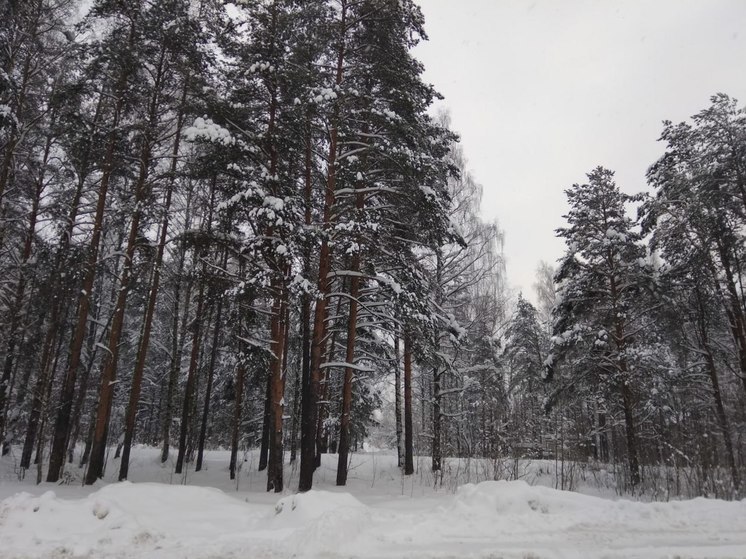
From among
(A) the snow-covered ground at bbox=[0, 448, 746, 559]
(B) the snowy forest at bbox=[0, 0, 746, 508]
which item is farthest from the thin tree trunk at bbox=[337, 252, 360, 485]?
(A) the snow-covered ground at bbox=[0, 448, 746, 559]

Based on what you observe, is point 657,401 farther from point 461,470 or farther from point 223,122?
point 223,122

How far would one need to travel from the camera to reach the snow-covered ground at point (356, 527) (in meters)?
4.52

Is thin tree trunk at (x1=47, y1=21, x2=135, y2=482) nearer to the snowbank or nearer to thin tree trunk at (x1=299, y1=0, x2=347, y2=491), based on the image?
thin tree trunk at (x1=299, y1=0, x2=347, y2=491)

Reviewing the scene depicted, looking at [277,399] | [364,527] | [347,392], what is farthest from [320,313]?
[364,527]

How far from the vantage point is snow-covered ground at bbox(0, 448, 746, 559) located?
452 cm

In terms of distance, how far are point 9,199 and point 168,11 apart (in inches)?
322

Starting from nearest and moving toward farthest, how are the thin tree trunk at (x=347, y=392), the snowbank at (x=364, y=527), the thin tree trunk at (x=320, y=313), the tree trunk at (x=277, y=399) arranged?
the snowbank at (x=364, y=527)
the thin tree trunk at (x=320, y=313)
the tree trunk at (x=277, y=399)
the thin tree trunk at (x=347, y=392)

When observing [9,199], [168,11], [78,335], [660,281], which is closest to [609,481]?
[660,281]

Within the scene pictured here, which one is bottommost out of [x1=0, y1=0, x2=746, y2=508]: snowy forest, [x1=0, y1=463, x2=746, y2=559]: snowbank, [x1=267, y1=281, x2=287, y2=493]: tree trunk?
[x1=0, y1=463, x2=746, y2=559]: snowbank

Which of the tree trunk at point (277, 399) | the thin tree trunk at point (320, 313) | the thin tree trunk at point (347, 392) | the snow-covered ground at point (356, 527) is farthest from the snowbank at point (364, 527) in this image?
the thin tree trunk at point (347, 392)

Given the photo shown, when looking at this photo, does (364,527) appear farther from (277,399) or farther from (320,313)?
(320,313)

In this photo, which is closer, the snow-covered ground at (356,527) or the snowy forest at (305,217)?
the snow-covered ground at (356,527)

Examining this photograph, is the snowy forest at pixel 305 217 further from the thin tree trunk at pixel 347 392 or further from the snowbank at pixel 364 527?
the snowbank at pixel 364 527

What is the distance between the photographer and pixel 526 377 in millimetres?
28125
